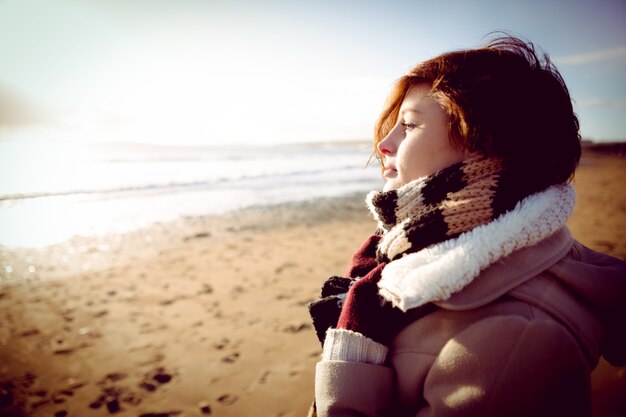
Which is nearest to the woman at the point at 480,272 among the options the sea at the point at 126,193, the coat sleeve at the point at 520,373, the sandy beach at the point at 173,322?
the coat sleeve at the point at 520,373

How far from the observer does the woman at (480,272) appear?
888mm

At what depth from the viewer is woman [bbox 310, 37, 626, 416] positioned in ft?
2.91

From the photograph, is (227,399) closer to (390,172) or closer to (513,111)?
(390,172)

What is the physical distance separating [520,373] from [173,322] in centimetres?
428

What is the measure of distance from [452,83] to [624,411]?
3.32m

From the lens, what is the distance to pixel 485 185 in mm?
1027

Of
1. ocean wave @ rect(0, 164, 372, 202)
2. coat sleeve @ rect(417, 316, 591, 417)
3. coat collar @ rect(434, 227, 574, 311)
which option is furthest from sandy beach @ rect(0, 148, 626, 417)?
ocean wave @ rect(0, 164, 372, 202)

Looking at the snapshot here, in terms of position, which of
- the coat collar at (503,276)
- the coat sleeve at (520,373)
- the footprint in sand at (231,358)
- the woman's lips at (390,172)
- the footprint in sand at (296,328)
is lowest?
the footprint in sand at (296,328)

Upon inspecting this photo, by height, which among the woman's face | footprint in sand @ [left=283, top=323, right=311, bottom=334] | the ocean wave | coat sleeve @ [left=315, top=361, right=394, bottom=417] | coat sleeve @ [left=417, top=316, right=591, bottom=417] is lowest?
footprint in sand @ [left=283, top=323, right=311, bottom=334]

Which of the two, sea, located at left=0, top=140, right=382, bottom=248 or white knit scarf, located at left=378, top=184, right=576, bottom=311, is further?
sea, located at left=0, top=140, right=382, bottom=248

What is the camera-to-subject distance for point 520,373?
0.87 meters

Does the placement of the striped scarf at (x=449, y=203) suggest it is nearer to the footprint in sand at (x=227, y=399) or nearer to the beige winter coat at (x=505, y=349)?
the beige winter coat at (x=505, y=349)

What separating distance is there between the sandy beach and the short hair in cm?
281

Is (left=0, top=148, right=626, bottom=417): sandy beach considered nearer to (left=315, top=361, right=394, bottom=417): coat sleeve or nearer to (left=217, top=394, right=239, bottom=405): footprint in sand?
(left=217, top=394, right=239, bottom=405): footprint in sand
